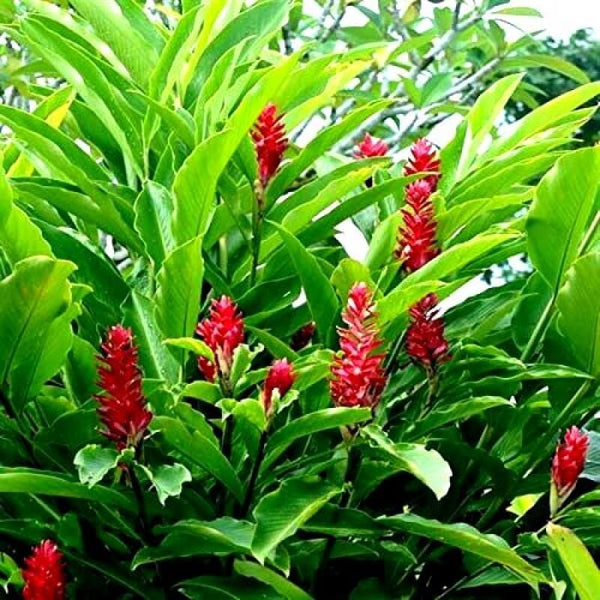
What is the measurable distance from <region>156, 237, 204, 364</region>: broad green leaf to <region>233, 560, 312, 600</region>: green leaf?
194mm

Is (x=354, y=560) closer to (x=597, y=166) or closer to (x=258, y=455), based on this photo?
(x=258, y=455)

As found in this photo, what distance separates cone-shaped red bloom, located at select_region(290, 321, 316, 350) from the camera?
1.10 m

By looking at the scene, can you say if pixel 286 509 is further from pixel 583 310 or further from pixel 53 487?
pixel 583 310

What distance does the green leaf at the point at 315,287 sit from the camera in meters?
0.92

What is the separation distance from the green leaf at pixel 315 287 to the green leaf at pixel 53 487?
231 mm

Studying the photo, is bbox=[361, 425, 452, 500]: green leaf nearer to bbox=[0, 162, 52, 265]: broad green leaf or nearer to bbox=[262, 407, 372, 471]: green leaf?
bbox=[262, 407, 372, 471]: green leaf

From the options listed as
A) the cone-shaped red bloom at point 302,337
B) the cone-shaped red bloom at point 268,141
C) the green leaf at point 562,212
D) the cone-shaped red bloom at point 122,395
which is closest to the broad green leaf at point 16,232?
the cone-shaped red bloom at point 122,395

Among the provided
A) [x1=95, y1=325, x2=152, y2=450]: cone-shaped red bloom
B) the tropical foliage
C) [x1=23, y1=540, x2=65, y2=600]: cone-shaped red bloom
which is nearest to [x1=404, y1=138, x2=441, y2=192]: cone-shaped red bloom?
the tropical foliage

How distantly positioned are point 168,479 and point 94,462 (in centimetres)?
6

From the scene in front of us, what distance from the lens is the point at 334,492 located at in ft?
2.71

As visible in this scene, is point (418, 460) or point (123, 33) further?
point (123, 33)

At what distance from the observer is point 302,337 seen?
111 cm

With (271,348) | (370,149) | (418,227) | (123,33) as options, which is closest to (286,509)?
(271,348)

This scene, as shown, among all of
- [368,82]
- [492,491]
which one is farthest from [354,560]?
[368,82]
